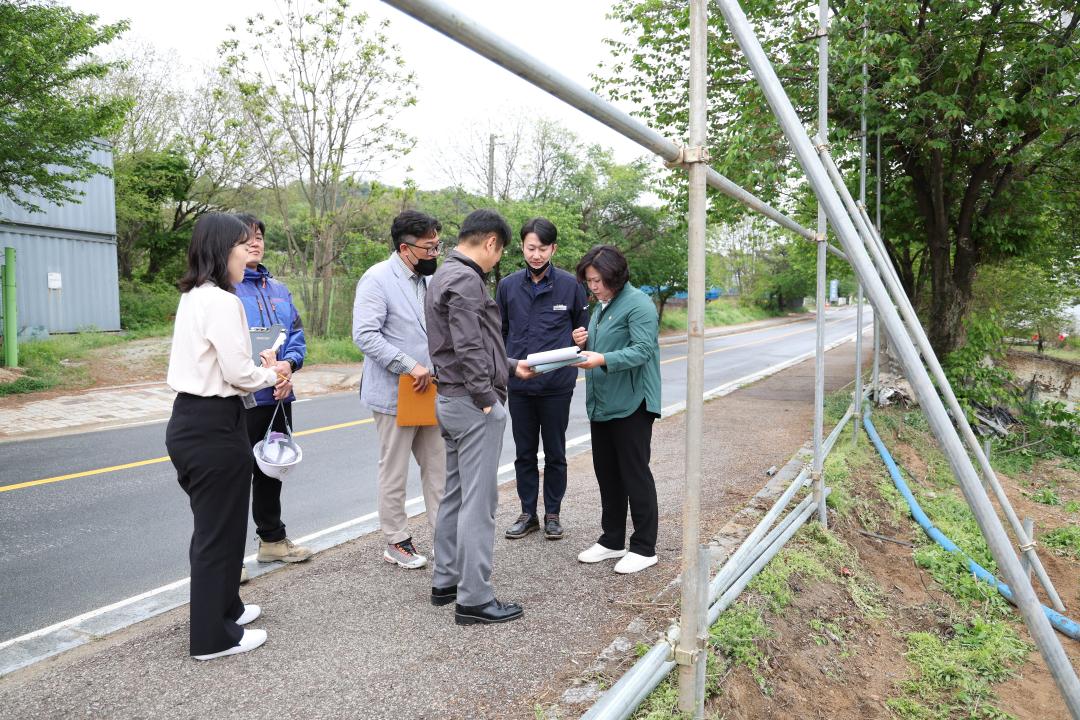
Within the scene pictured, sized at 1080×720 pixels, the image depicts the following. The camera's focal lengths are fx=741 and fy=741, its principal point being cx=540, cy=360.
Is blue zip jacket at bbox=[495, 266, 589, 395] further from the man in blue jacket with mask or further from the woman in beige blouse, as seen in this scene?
the woman in beige blouse

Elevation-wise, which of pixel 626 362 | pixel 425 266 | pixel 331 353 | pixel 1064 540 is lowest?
pixel 1064 540

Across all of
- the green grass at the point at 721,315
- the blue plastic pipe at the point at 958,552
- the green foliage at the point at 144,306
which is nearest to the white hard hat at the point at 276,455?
the blue plastic pipe at the point at 958,552

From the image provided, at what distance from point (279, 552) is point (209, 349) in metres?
1.62

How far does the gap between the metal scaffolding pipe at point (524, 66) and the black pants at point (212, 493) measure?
200cm

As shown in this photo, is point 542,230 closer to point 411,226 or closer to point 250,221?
point 411,226

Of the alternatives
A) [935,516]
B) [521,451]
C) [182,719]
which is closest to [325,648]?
[182,719]

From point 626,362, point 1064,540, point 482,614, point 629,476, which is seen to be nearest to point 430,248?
point 626,362

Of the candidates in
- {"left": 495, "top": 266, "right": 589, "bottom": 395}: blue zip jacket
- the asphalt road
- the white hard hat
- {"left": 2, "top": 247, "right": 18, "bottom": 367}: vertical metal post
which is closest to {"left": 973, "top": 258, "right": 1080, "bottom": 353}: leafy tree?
the asphalt road

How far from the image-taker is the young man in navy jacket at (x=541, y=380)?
14.6ft

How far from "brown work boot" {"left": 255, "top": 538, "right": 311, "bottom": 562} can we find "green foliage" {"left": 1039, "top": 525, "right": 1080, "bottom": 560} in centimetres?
577

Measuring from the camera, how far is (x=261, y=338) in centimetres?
353

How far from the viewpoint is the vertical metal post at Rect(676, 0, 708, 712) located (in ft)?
7.16

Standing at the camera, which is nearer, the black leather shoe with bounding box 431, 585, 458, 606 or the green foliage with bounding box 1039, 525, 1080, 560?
the black leather shoe with bounding box 431, 585, 458, 606

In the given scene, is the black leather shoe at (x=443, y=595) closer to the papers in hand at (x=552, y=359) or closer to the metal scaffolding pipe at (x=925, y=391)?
the papers in hand at (x=552, y=359)
